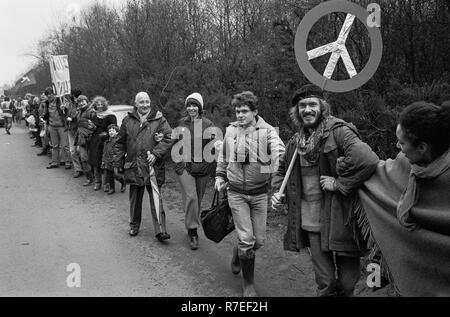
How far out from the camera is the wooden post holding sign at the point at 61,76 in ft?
35.6

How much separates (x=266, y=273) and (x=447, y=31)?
13.7 feet

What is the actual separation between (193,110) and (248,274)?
2452 millimetres

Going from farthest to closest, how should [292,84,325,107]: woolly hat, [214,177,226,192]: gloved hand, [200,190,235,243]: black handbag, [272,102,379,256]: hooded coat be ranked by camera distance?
[200,190,235,243]: black handbag
[214,177,226,192]: gloved hand
[292,84,325,107]: woolly hat
[272,102,379,256]: hooded coat

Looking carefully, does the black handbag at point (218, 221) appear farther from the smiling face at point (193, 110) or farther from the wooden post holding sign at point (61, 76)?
the wooden post holding sign at point (61, 76)

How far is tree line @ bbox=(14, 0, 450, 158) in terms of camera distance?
19.0 feet

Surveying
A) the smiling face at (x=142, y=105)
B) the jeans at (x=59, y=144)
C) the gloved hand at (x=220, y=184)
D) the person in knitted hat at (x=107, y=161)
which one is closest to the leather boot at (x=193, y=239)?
the gloved hand at (x=220, y=184)

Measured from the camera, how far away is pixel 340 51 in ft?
12.2

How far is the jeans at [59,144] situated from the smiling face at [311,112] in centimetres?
911

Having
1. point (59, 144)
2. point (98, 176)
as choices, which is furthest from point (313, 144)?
point (59, 144)

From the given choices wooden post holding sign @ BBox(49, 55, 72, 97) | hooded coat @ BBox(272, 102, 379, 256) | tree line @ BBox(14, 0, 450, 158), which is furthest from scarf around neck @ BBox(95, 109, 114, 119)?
hooded coat @ BBox(272, 102, 379, 256)

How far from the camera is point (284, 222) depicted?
6.55 metres

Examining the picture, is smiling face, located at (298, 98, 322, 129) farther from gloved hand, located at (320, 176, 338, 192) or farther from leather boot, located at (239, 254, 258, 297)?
leather boot, located at (239, 254, 258, 297)
